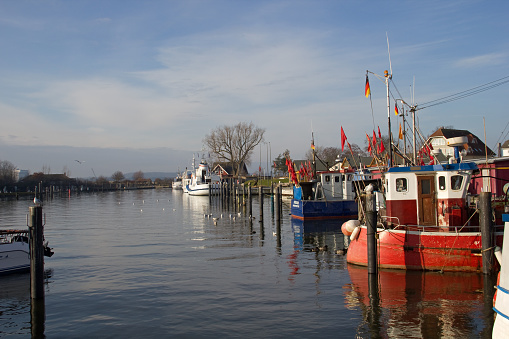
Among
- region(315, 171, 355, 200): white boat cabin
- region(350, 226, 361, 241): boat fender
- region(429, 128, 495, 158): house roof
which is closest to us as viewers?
region(350, 226, 361, 241): boat fender

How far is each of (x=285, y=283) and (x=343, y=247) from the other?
29.2 ft

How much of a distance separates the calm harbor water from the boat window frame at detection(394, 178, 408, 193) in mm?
3349

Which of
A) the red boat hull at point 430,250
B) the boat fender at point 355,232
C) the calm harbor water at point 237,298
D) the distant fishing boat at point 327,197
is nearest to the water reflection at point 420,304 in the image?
the calm harbor water at point 237,298

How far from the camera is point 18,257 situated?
18969 mm

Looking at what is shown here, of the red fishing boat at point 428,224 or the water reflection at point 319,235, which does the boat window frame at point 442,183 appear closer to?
the red fishing boat at point 428,224

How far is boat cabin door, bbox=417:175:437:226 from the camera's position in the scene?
57.3 feet

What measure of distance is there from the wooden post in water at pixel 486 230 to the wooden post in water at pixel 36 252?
1443 centimetres

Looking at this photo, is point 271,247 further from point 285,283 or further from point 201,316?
point 201,316

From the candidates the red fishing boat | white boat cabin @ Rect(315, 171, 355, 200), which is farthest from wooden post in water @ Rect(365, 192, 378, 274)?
white boat cabin @ Rect(315, 171, 355, 200)

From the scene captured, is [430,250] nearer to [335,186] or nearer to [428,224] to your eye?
[428,224]

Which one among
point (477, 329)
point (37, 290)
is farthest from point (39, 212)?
point (477, 329)

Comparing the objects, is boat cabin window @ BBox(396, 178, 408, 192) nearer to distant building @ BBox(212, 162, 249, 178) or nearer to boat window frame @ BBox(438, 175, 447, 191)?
boat window frame @ BBox(438, 175, 447, 191)

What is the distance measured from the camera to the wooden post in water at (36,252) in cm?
1373

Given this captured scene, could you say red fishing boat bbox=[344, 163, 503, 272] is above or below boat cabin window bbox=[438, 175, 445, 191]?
below
